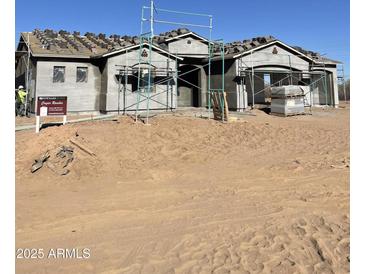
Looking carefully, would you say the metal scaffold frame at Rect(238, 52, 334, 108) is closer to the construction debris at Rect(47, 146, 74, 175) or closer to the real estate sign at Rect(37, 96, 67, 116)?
the real estate sign at Rect(37, 96, 67, 116)

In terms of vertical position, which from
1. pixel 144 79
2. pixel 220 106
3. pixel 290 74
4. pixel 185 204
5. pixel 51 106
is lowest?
pixel 185 204

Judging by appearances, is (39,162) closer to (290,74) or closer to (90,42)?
(90,42)

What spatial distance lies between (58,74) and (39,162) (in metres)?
13.5

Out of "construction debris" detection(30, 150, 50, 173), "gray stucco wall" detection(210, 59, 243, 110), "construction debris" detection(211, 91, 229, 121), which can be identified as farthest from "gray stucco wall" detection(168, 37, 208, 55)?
"construction debris" detection(30, 150, 50, 173)

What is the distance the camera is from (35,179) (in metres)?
9.08

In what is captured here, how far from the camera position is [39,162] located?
9555 millimetres

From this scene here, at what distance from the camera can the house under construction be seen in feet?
71.8

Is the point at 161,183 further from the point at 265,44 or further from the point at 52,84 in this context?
the point at 265,44

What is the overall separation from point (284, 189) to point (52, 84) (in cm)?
1765

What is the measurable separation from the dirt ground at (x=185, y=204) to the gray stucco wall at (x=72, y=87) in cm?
969

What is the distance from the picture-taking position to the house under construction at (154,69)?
21891mm

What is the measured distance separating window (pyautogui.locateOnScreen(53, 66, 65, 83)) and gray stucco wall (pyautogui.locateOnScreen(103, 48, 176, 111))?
105 inches

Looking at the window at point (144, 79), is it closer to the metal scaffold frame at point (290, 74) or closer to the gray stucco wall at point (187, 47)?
the gray stucco wall at point (187, 47)

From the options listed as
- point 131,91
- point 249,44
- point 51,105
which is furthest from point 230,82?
point 51,105
